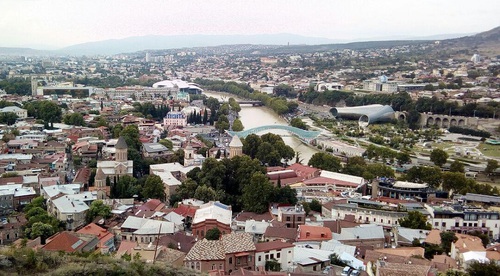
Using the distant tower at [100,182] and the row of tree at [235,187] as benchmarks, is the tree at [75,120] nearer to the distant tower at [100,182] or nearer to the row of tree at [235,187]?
the distant tower at [100,182]

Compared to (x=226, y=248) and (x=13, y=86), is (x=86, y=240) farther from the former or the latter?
(x=13, y=86)

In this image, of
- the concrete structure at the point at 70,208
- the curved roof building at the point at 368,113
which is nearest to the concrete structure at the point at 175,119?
the curved roof building at the point at 368,113

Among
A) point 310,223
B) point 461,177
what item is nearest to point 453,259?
point 310,223

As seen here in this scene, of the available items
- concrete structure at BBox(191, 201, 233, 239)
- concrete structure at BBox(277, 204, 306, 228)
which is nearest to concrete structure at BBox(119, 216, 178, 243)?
concrete structure at BBox(191, 201, 233, 239)

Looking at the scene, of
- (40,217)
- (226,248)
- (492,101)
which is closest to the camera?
(226,248)

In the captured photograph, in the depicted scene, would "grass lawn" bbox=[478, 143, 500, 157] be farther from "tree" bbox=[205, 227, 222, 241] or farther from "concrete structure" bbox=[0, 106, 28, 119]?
"concrete structure" bbox=[0, 106, 28, 119]

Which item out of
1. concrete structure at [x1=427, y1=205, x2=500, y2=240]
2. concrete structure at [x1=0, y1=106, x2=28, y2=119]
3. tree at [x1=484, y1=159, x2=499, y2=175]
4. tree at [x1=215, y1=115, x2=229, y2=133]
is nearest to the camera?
concrete structure at [x1=427, y1=205, x2=500, y2=240]
